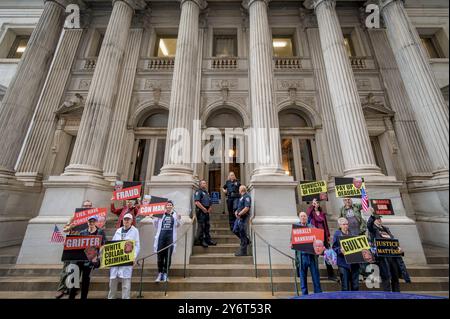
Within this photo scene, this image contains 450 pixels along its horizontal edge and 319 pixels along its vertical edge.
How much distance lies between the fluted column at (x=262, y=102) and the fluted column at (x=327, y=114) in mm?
3653

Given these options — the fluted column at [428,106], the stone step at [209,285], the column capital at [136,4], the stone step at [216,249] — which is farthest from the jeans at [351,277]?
the column capital at [136,4]

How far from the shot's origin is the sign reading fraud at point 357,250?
12.5ft

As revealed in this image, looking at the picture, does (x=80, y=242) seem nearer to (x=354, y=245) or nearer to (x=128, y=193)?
(x=128, y=193)

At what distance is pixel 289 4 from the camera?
39.9 feet

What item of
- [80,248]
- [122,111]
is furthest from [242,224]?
[122,111]

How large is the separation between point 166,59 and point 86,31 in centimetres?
487

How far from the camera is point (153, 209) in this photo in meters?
5.51

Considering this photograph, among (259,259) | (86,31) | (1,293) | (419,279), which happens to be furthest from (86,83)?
(419,279)

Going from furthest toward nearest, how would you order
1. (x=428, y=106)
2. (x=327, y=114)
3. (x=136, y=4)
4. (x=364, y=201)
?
(x=136, y=4), (x=327, y=114), (x=364, y=201), (x=428, y=106)

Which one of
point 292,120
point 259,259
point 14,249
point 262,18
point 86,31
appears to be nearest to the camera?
point 259,259

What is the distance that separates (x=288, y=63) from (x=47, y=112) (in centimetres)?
1232

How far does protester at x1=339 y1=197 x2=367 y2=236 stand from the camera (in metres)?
5.05

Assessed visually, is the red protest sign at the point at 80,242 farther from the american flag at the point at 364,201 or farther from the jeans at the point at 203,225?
the american flag at the point at 364,201

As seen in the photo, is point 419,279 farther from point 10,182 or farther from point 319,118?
point 10,182
